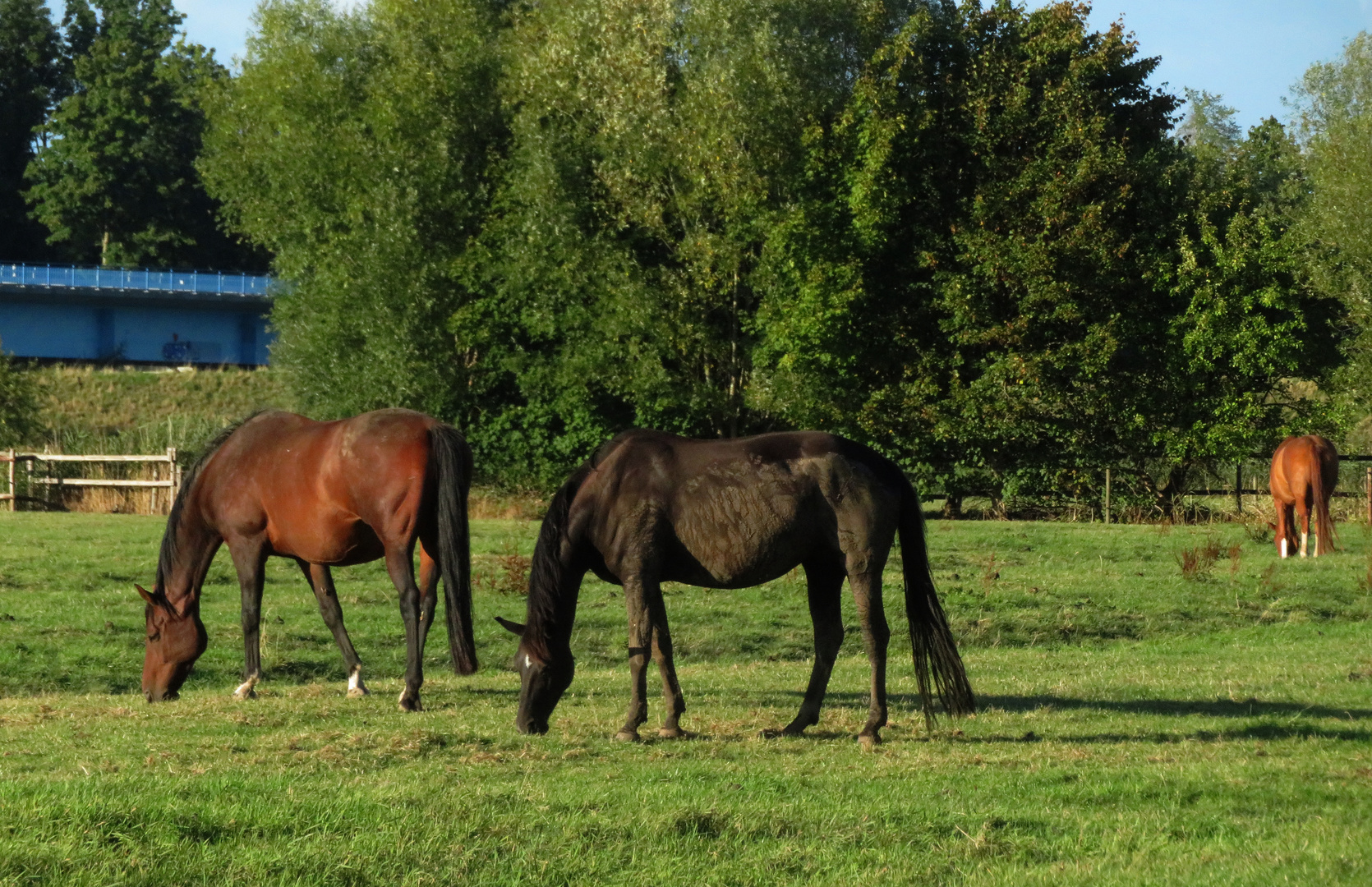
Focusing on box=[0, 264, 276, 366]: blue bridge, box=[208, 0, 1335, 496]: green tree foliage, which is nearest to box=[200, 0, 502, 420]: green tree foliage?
box=[208, 0, 1335, 496]: green tree foliage

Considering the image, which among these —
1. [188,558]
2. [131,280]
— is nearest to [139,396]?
[131,280]

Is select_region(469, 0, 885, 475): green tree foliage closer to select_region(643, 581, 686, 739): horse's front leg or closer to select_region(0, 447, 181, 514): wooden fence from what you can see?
select_region(0, 447, 181, 514): wooden fence

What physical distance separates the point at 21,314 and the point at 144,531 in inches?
1732

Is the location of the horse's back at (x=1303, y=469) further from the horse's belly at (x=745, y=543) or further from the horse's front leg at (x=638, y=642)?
the horse's front leg at (x=638, y=642)

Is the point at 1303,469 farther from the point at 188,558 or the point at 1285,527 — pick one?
the point at 188,558

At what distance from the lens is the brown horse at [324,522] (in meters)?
10.9

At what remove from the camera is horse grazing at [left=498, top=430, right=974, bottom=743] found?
9328 mm

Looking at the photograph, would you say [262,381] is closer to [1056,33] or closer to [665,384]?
[665,384]

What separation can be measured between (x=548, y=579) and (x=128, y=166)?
65.9 meters

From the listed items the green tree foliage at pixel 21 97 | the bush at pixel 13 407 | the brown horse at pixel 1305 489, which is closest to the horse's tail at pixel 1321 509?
the brown horse at pixel 1305 489

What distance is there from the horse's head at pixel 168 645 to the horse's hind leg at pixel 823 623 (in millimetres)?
5012

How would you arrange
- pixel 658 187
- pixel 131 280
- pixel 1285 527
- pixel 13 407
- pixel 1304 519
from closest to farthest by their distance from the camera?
pixel 1285 527, pixel 1304 519, pixel 658 187, pixel 13 407, pixel 131 280

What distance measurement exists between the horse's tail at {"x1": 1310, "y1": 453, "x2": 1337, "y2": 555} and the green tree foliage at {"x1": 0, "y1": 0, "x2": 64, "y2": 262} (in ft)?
209

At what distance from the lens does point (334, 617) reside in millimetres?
11945
